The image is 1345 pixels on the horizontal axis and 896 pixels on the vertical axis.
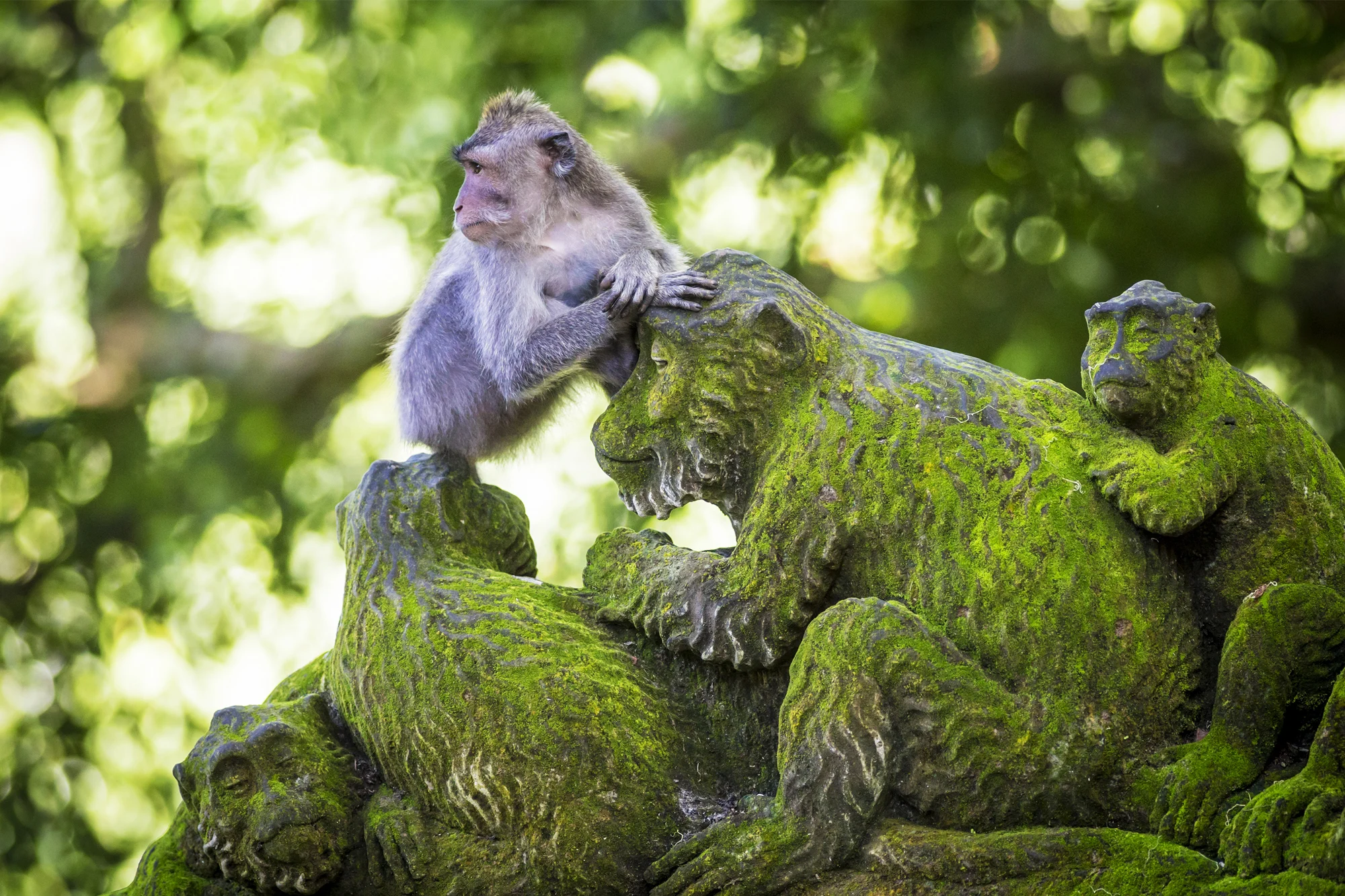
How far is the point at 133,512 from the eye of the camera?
736cm

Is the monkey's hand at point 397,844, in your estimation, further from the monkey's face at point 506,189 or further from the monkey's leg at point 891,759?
the monkey's face at point 506,189

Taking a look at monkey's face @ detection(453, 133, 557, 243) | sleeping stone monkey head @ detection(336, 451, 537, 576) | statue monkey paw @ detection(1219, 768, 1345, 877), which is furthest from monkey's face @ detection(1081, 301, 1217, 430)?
monkey's face @ detection(453, 133, 557, 243)

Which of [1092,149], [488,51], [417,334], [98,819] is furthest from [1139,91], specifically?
[98,819]

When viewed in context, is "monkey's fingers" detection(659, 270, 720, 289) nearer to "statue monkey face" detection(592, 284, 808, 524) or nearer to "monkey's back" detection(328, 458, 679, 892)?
"statue monkey face" detection(592, 284, 808, 524)

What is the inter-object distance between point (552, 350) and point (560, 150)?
833 millimetres

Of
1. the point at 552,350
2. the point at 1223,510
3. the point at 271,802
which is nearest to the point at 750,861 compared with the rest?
the point at 271,802

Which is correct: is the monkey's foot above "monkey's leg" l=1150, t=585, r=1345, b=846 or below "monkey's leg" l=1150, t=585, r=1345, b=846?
below

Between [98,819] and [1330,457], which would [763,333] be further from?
[98,819]

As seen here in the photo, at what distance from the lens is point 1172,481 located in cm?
240

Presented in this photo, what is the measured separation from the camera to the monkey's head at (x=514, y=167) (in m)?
3.83

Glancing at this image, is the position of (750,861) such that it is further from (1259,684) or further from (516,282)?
(516,282)

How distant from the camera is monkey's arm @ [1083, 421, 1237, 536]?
7.79ft

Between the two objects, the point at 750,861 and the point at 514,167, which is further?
the point at 514,167

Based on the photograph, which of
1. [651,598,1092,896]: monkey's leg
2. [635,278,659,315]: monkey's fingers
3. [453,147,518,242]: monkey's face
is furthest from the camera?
[453,147,518,242]: monkey's face
